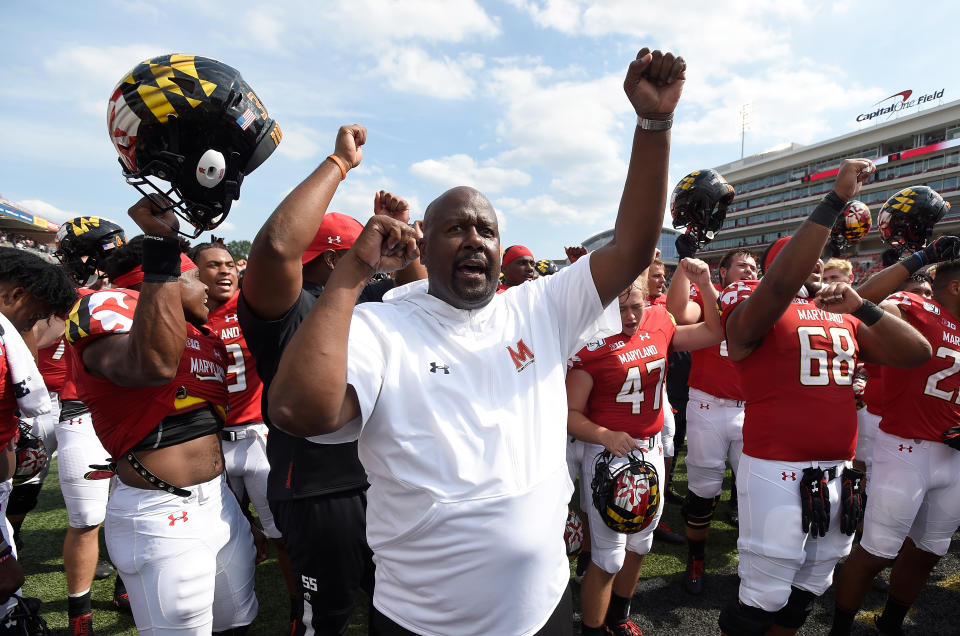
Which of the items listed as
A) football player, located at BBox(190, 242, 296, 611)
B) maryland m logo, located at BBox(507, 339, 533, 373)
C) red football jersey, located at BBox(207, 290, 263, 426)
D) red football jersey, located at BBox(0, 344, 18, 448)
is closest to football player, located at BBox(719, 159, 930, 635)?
maryland m logo, located at BBox(507, 339, 533, 373)

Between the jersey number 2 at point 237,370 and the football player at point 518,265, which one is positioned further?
the football player at point 518,265

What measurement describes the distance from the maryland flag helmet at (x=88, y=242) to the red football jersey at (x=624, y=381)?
4.58 metres

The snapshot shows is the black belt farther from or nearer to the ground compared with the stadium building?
nearer to the ground

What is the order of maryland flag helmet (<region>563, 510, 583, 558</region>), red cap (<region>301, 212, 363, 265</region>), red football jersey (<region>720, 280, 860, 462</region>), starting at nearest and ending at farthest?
red cap (<region>301, 212, 363, 265</region>) < red football jersey (<region>720, 280, 860, 462</region>) < maryland flag helmet (<region>563, 510, 583, 558</region>)

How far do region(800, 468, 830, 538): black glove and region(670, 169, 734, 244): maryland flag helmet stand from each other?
1.81m

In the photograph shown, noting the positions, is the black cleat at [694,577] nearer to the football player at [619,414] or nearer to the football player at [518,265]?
the football player at [619,414]

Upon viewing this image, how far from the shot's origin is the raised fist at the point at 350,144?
178cm

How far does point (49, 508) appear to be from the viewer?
6258mm

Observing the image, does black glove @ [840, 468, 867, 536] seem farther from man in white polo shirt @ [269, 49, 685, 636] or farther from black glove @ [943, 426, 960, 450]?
man in white polo shirt @ [269, 49, 685, 636]

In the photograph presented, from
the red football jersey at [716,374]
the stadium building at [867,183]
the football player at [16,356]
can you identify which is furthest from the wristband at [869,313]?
the stadium building at [867,183]

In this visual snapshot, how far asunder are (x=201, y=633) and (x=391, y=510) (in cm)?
143

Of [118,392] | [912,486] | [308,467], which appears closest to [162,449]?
[118,392]

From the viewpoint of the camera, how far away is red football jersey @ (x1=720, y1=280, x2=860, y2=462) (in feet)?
9.66

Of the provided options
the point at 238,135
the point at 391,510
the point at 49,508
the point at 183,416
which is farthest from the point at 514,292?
the point at 49,508
